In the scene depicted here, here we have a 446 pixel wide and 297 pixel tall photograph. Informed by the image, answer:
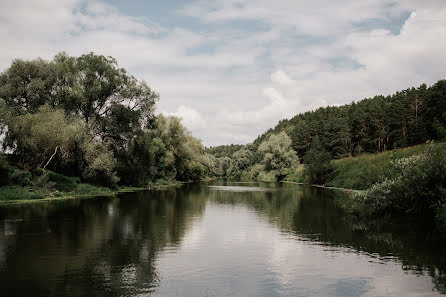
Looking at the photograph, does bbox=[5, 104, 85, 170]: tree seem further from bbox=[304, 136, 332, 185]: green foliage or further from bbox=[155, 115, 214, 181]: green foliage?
bbox=[304, 136, 332, 185]: green foliage

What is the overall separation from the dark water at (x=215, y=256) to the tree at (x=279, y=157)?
283ft

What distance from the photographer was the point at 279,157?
4658 inches

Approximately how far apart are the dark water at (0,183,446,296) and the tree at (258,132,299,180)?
283 ft

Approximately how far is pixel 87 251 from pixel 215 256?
623 cm

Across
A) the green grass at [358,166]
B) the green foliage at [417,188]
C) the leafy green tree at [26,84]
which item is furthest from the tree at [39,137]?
the green grass at [358,166]

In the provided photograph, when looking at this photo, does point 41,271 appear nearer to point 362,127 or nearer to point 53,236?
point 53,236

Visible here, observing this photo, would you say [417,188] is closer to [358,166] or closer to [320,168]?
[358,166]

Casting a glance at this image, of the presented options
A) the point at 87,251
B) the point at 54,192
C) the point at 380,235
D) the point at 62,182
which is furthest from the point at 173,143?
the point at 87,251

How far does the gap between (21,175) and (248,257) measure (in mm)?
32003

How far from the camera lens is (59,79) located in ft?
182

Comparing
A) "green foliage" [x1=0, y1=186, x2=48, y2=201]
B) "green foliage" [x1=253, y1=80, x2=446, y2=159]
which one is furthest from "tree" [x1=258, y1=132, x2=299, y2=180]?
"green foliage" [x1=0, y1=186, x2=48, y2=201]

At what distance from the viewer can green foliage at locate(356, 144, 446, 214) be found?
23.7m

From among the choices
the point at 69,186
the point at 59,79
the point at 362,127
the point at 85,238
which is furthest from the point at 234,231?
the point at 362,127

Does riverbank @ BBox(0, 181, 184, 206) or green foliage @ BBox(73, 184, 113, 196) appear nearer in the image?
riverbank @ BBox(0, 181, 184, 206)
